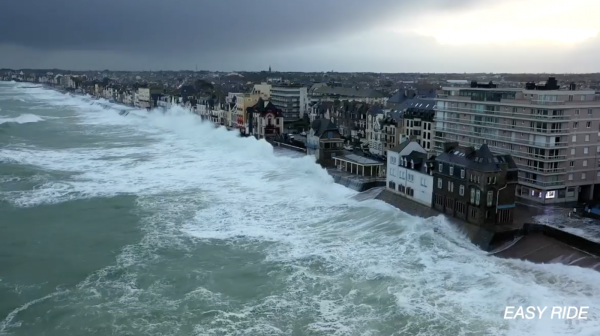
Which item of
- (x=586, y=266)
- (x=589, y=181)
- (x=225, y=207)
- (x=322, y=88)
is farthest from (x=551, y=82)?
(x=322, y=88)

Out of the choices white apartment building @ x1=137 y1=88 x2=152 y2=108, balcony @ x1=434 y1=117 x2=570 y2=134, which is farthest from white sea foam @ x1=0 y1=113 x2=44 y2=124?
balcony @ x1=434 y1=117 x2=570 y2=134

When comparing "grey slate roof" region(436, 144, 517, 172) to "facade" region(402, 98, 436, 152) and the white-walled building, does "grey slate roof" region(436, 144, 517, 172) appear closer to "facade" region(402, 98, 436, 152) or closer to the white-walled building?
the white-walled building

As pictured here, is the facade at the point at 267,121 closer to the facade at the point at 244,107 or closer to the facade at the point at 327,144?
the facade at the point at 244,107

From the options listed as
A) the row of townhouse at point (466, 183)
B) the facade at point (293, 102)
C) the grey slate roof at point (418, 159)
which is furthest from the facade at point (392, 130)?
the facade at point (293, 102)

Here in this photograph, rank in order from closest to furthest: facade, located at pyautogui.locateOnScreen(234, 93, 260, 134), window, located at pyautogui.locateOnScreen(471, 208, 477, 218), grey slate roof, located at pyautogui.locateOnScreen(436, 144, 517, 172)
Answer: grey slate roof, located at pyautogui.locateOnScreen(436, 144, 517, 172) < window, located at pyautogui.locateOnScreen(471, 208, 477, 218) < facade, located at pyautogui.locateOnScreen(234, 93, 260, 134)

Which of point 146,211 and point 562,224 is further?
point 146,211

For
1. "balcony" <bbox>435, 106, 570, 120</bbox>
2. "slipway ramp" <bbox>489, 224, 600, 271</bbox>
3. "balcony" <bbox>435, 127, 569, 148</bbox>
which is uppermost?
"balcony" <bbox>435, 106, 570, 120</bbox>

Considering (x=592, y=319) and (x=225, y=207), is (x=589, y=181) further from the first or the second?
(x=225, y=207)

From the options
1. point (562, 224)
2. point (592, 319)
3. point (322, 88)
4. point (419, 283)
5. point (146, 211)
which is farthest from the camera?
point (322, 88)
